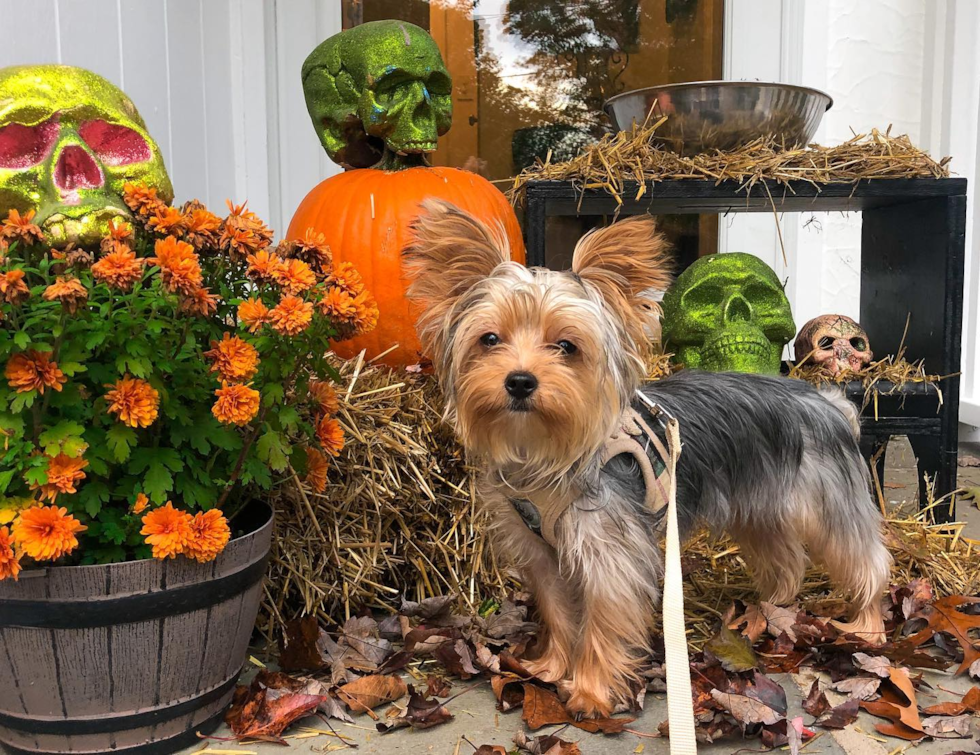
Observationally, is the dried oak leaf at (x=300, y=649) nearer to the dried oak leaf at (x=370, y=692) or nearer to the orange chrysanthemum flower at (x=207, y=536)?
the dried oak leaf at (x=370, y=692)

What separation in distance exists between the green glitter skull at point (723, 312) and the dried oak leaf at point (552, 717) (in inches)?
72.8

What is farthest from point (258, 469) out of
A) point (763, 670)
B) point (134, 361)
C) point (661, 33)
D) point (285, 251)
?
point (661, 33)

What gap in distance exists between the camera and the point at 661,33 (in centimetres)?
552

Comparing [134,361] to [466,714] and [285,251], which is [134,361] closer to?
[285,251]

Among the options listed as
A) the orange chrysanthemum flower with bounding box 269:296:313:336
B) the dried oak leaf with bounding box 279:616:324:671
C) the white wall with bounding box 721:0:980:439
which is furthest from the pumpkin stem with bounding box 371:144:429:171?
the white wall with bounding box 721:0:980:439

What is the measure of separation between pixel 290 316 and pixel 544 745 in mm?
1332

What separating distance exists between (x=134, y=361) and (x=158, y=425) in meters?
0.26

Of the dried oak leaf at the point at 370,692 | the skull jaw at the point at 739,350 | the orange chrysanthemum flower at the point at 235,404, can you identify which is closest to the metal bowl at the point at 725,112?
the skull jaw at the point at 739,350

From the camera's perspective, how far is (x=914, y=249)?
391 centimetres

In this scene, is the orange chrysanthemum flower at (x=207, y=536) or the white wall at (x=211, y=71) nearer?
the orange chrysanthemum flower at (x=207, y=536)

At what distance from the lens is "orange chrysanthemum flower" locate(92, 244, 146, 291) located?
1861mm

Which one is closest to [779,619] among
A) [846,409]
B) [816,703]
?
[816,703]

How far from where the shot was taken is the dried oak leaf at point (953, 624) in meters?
2.64

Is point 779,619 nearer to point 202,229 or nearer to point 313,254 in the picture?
point 313,254
